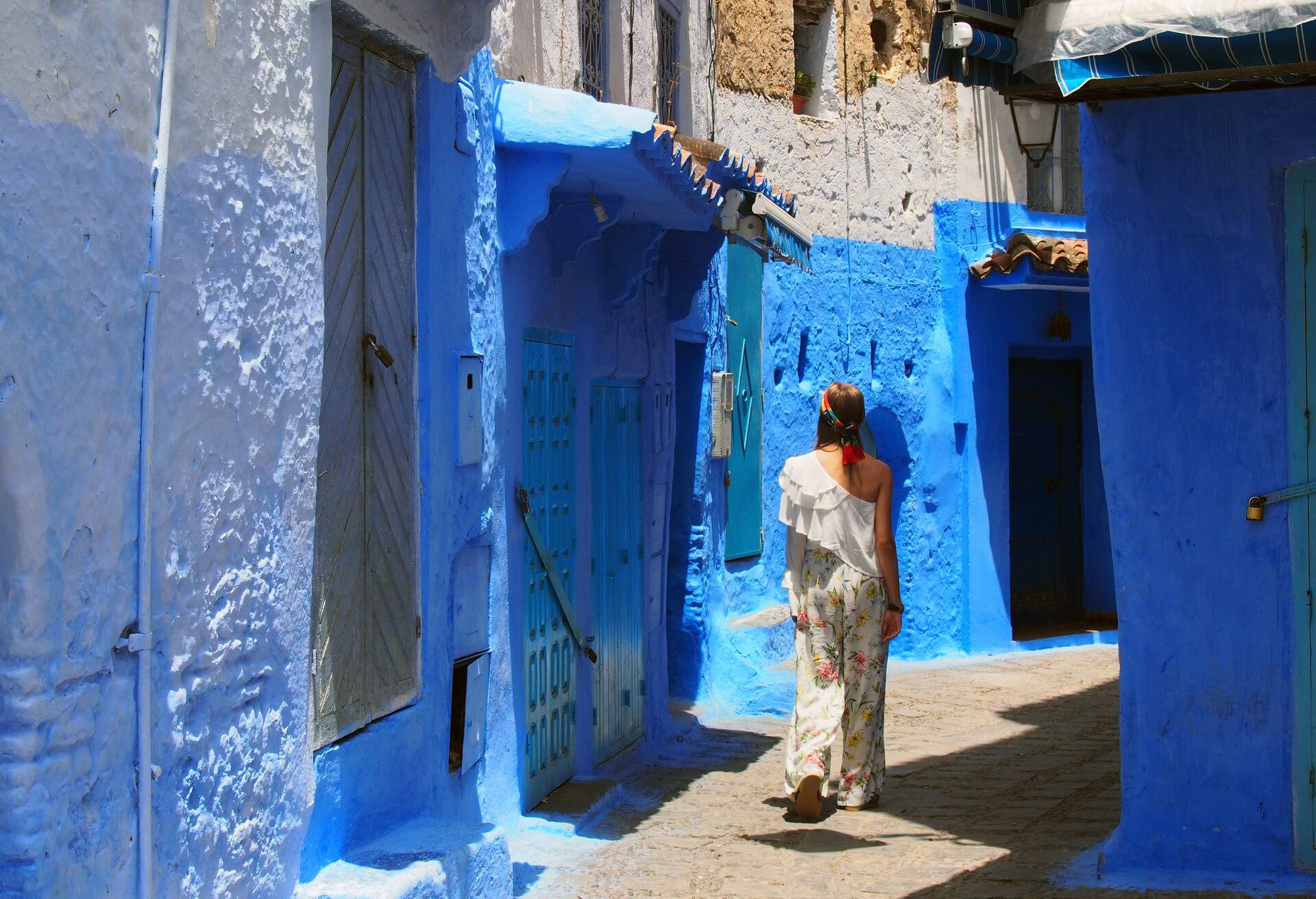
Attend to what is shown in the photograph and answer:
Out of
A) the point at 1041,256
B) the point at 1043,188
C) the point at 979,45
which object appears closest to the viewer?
the point at 979,45

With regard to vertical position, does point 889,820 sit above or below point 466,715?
below

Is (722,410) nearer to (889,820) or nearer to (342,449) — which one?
(889,820)

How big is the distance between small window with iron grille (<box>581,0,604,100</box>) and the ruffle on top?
245 cm

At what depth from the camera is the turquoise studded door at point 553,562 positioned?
6.74 m

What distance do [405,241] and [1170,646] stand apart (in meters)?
3.00

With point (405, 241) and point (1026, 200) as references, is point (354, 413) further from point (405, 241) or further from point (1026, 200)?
point (1026, 200)

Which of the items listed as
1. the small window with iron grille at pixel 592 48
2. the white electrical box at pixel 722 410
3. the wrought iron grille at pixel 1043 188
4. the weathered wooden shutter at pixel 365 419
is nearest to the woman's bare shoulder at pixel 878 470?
the weathered wooden shutter at pixel 365 419

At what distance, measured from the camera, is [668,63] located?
1002 cm

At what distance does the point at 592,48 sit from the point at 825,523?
294cm

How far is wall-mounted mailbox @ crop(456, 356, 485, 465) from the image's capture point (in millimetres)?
5609

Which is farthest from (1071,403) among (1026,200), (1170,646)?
(1170,646)

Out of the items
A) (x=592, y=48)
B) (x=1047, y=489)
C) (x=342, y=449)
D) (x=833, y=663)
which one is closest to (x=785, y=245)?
(x=592, y=48)

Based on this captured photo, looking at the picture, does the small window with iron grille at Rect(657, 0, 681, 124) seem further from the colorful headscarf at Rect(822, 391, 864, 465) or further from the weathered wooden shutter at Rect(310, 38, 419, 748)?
the weathered wooden shutter at Rect(310, 38, 419, 748)

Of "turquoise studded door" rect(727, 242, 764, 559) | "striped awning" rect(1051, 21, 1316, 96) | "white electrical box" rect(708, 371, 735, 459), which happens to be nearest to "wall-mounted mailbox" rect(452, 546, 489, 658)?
"striped awning" rect(1051, 21, 1316, 96)
